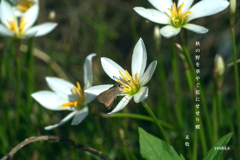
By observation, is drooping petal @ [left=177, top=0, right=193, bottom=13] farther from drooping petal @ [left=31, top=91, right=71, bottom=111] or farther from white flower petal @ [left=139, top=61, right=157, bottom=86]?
drooping petal @ [left=31, top=91, right=71, bottom=111]

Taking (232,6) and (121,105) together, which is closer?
(121,105)

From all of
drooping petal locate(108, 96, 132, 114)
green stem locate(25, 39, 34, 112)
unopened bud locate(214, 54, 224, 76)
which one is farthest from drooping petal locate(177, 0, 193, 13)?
green stem locate(25, 39, 34, 112)

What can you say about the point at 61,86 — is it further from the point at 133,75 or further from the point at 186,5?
the point at 186,5

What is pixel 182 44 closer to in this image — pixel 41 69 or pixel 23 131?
pixel 23 131

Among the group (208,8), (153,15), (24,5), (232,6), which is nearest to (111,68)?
(153,15)

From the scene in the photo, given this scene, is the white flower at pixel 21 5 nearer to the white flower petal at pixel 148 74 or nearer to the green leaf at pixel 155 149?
→ the white flower petal at pixel 148 74

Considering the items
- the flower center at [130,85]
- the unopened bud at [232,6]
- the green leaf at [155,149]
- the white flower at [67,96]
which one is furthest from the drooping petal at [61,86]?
the unopened bud at [232,6]
